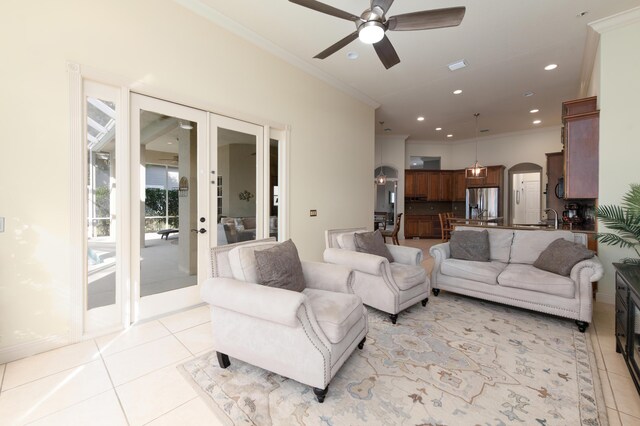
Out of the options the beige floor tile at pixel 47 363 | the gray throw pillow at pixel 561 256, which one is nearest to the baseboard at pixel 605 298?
the gray throw pillow at pixel 561 256

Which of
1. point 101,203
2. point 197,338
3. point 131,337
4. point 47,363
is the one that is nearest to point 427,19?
point 101,203

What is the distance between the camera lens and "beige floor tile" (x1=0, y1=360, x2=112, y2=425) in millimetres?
1648

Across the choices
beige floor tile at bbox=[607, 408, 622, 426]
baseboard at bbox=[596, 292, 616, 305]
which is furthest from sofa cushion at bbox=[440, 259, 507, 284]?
beige floor tile at bbox=[607, 408, 622, 426]

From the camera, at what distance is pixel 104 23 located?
2557 millimetres

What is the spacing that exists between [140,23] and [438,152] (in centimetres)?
954

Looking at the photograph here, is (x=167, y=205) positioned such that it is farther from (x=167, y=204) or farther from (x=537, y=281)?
(x=537, y=281)

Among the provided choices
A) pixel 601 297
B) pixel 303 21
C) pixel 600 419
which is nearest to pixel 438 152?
pixel 601 297

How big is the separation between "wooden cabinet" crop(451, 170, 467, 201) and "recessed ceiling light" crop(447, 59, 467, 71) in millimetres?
5610

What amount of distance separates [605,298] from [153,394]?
5003 millimetres

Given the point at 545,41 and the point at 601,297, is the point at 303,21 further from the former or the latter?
the point at 601,297

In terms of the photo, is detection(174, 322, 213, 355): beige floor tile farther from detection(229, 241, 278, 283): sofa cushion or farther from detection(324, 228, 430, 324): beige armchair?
detection(324, 228, 430, 324): beige armchair

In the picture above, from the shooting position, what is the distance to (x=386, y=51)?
9.59 ft

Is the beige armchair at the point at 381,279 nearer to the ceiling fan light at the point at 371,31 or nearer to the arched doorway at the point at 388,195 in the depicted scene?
the ceiling fan light at the point at 371,31

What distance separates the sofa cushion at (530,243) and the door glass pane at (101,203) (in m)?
4.64
